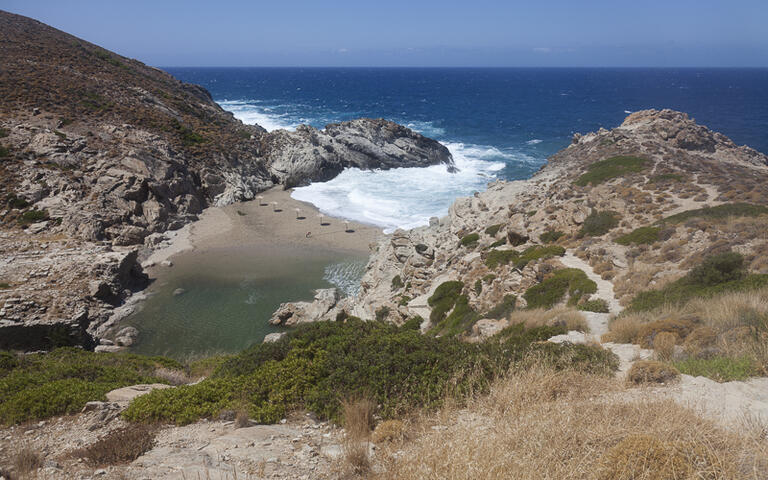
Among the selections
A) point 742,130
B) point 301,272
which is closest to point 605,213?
point 301,272

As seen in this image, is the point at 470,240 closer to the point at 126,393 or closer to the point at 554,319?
the point at 554,319

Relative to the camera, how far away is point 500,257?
20.0 m

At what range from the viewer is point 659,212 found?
2095 centimetres

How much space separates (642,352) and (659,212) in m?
15.9

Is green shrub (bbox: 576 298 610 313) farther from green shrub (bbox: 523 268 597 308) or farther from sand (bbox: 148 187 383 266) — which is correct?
sand (bbox: 148 187 383 266)

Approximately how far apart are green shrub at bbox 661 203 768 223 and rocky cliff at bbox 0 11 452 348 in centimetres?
3063

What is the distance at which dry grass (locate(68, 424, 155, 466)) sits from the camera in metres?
5.31

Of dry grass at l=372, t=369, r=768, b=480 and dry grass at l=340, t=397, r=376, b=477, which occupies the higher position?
dry grass at l=372, t=369, r=768, b=480

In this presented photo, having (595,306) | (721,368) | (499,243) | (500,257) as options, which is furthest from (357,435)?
(499,243)

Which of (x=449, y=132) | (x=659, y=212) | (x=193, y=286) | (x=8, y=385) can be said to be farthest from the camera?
(x=449, y=132)

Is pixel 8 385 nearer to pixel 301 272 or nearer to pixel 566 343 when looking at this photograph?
pixel 566 343

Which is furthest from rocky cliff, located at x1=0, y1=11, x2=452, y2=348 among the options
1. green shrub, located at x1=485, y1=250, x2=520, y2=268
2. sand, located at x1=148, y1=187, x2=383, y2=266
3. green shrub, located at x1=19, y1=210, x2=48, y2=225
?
green shrub, located at x1=485, y1=250, x2=520, y2=268

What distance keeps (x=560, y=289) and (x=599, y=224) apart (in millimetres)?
7621

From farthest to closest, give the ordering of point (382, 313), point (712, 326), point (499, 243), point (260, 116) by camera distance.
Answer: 1. point (260, 116)
2. point (499, 243)
3. point (382, 313)
4. point (712, 326)
